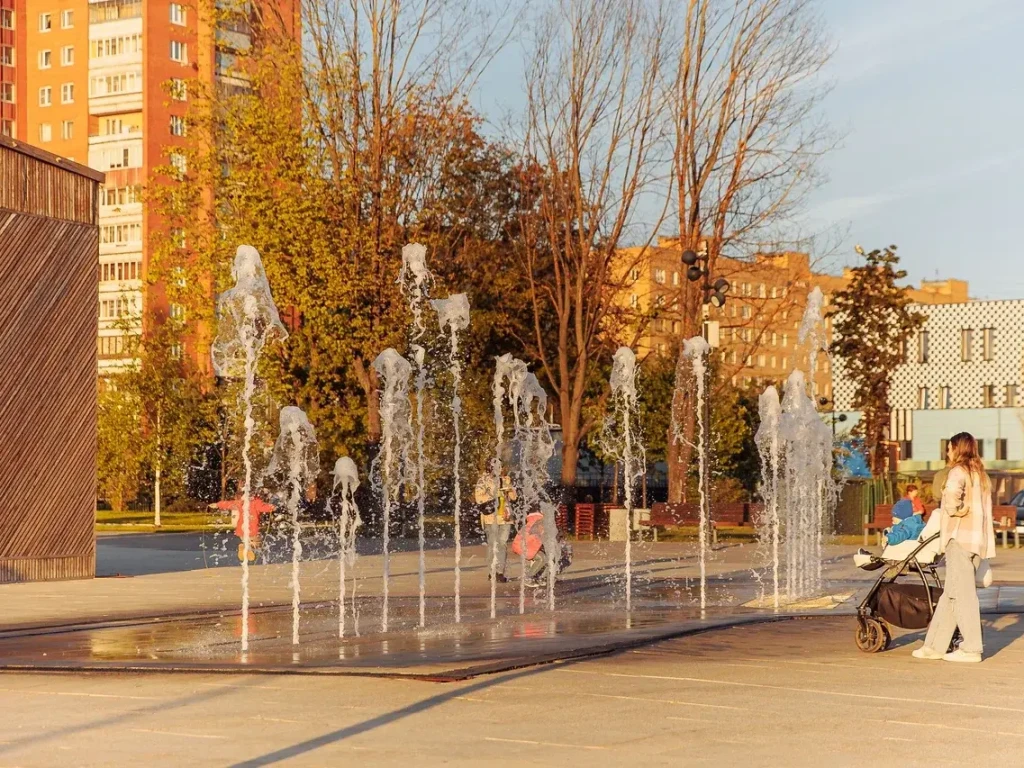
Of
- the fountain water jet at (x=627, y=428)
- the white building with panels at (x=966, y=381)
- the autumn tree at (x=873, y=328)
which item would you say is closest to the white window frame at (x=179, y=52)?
the fountain water jet at (x=627, y=428)

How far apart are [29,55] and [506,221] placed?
2604 inches

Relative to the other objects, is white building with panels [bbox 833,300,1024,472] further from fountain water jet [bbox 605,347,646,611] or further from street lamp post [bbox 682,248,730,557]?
street lamp post [bbox 682,248,730,557]

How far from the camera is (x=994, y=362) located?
95.5 metres

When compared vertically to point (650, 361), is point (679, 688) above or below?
below

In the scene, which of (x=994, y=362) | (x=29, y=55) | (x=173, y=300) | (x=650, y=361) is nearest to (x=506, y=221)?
(x=173, y=300)

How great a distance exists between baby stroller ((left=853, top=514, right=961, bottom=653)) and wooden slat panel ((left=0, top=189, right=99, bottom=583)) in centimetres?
1429

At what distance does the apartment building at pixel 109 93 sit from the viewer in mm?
96688

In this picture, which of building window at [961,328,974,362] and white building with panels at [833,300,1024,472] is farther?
building window at [961,328,974,362]

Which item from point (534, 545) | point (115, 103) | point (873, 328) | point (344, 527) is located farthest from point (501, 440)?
point (115, 103)

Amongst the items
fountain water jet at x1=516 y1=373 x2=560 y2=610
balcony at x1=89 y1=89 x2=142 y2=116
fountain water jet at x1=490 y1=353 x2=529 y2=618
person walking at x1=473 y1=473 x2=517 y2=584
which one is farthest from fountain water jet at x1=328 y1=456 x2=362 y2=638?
balcony at x1=89 y1=89 x2=142 y2=116

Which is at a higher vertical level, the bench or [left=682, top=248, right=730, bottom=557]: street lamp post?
[left=682, top=248, right=730, bottom=557]: street lamp post

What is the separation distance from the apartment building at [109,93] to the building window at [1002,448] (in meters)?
47.7

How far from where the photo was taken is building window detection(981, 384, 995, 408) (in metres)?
96.3

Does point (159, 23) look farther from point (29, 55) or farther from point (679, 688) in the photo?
point (679, 688)
